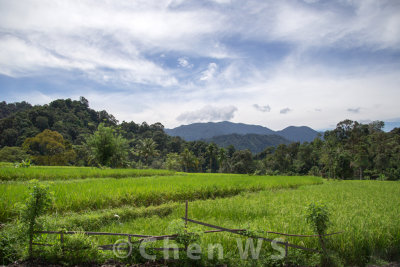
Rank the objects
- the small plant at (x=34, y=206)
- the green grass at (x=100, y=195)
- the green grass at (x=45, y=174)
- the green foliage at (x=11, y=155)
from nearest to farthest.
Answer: the small plant at (x=34, y=206) → the green grass at (x=100, y=195) → the green grass at (x=45, y=174) → the green foliage at (x=11, y=155)

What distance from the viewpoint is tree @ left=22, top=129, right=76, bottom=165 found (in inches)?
1526

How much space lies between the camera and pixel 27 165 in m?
16.5

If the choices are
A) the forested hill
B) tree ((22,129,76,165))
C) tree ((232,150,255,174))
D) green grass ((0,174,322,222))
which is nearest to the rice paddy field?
green grass ((0,174,322,222))

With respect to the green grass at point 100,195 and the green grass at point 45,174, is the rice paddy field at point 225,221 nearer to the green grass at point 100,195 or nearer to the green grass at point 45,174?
the green grass at point 100,195

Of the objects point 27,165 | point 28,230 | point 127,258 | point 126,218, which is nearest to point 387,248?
point 127,258

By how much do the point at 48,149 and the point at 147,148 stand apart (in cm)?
1734

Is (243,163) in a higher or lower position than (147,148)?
lower

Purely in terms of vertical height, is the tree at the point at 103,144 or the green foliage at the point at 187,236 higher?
the tree at the point at 103,144

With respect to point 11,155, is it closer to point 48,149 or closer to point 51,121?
point 48,149

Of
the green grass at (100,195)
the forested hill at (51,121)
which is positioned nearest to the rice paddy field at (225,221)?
the green grass at (100,195)

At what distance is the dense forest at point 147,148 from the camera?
34375mm

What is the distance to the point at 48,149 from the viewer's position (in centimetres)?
3941

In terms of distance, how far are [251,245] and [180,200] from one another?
589cm

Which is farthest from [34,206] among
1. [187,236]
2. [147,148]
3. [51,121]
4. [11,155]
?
[51,121]
